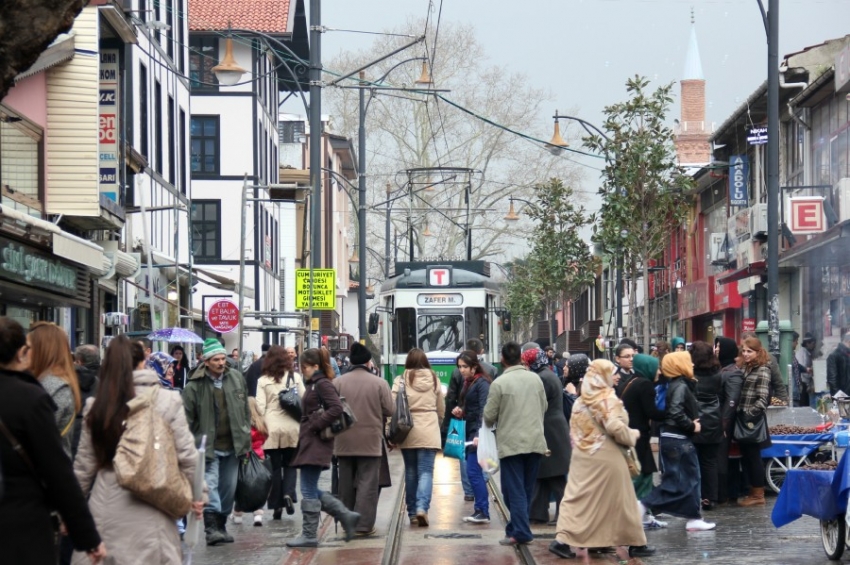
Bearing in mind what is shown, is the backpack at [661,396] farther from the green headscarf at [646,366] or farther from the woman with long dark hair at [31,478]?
the woman with long dark hair at [31,478]

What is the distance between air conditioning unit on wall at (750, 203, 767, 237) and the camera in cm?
3534

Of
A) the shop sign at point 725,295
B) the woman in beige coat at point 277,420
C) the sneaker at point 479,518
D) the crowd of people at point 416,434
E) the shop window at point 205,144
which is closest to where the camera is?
the crowd of people at point 416,434

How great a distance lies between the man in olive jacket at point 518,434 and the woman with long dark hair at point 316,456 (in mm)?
1369

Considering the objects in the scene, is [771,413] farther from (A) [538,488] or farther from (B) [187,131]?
(B) [187,131]

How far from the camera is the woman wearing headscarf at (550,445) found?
14258 mm

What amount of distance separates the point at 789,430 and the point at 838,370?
5.14 metres

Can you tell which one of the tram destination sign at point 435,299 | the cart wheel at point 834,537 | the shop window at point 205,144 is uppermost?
the shop window at point 205,144

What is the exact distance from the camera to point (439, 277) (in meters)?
29.6

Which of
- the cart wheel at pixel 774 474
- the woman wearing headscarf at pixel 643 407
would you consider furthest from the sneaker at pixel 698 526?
the cart wheel at pixel 774 474

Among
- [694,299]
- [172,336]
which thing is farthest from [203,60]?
[172,336]

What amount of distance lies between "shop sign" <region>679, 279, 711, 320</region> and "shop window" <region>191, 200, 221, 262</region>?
15.6 meters

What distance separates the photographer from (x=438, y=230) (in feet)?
216

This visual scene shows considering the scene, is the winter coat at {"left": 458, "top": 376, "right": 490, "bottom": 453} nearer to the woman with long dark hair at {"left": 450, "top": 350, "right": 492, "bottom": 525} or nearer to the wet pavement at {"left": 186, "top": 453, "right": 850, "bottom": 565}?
the woman with long dark hair at {"left": 450, "top": 350, "right": 492, "bottom": 525}

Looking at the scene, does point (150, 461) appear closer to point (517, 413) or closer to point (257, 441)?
point (517, 413)
